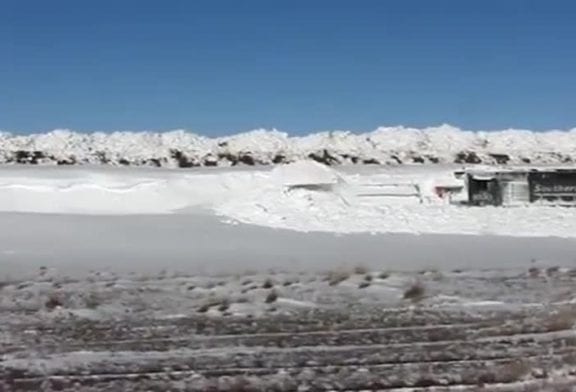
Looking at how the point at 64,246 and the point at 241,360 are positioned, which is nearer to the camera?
the point at 241,360

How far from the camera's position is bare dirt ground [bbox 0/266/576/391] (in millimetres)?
8094

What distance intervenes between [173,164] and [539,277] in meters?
39.0

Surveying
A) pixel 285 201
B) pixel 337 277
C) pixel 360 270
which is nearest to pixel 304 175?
pixel 285 201

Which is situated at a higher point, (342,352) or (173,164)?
(173,164)

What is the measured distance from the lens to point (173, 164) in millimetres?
53031

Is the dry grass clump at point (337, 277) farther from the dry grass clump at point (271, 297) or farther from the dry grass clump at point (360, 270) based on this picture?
the dry grass clump at point (271, 297)

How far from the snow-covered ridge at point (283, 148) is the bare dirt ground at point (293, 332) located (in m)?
38.8

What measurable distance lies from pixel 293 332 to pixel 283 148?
1875 inches

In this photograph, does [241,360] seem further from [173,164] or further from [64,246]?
[173,164]

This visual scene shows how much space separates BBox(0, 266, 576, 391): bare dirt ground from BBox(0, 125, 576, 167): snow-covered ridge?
38.8 meters

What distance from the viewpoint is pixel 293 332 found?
34.5 feet

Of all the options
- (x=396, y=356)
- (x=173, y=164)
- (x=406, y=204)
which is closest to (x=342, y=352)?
(x=396, y=356)

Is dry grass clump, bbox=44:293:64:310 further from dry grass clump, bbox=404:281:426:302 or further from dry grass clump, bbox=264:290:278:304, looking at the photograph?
dry grass clump, bbox=404:281:426:302

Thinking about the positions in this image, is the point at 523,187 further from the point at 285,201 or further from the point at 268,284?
the point at 268,284
